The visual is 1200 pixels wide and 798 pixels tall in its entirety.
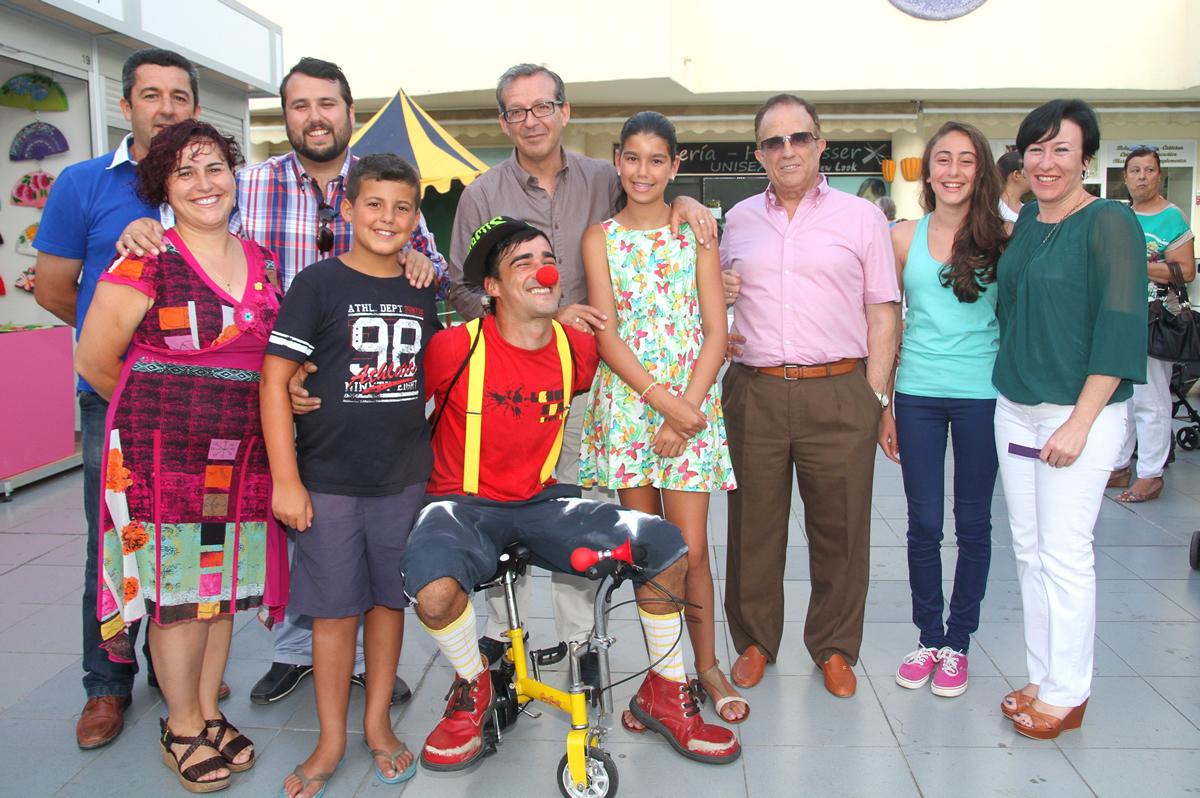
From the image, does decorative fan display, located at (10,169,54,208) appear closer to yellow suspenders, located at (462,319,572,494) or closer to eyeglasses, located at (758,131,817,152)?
yellow suspenders, located at (462,319,572,494)

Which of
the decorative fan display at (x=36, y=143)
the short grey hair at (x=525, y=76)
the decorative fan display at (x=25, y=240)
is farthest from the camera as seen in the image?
the decorative fan display at (x=25, y=240)

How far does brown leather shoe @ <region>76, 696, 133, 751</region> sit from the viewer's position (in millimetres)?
2936

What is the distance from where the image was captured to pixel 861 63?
11.7m

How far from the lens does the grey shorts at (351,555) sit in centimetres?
265

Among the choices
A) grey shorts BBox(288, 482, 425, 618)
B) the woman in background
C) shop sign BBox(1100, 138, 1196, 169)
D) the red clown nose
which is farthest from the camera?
shop sign BBox(1100, 138, 1196, 169)

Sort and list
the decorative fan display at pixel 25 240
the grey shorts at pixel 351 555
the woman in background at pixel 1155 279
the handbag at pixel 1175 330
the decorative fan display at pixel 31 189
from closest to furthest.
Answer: the grey shorts at pixel 351 555
the handbag at pixel 1175 330
the woman in background at pixel 1155 279
the decorative fan display at pixel 31 189
the decorative fan display at pixel 25 240

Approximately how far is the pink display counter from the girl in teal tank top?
224 inches

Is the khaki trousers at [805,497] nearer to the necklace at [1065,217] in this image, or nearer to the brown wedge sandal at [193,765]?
the necklace at [1065,217]

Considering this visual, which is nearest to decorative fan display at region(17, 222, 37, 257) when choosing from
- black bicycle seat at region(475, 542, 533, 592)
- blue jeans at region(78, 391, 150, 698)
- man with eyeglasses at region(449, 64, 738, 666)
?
blue jeans at region(78, 391, 150, 698)

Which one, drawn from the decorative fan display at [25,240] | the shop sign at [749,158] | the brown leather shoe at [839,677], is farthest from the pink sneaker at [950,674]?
the shop sign at [749,158]

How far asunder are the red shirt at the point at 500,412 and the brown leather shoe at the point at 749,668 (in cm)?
112

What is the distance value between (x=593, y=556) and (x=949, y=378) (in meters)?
1.58

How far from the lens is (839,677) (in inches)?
128

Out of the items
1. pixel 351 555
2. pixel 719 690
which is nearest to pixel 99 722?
pixel 351 555
